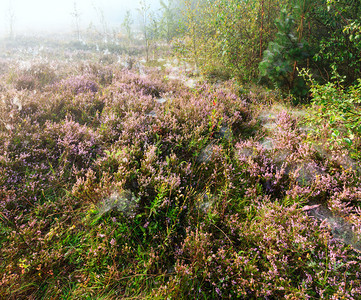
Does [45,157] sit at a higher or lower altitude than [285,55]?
lower

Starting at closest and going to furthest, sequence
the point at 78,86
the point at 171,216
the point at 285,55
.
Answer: the point at 171,216, the point at 285,55, the point at 78,86

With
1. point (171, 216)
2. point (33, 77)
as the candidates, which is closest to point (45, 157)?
point (171, 216)

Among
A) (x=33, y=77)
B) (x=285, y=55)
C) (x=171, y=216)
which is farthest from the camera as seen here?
(x=33, y=77)

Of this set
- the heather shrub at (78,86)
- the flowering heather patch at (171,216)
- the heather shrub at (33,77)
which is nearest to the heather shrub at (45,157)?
the flowering heather patch at (171,216)

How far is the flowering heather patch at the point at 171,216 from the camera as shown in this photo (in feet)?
6.70

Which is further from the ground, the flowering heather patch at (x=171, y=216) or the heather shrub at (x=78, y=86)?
the heather shrub at (x=78, y=86)

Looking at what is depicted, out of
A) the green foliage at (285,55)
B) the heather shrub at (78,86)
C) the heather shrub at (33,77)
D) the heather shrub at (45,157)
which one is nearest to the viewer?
the heather shrub at (45,157)

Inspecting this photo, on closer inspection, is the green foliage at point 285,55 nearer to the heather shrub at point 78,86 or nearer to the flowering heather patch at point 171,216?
the flowering heather patch at point 171,216

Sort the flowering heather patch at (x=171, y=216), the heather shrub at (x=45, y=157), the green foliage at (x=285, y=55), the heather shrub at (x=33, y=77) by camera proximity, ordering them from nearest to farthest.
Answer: the flowering heather patch at (x=171, y=216) → the heather shrub at (x=45, y=157) → the green foliage at (x=285, y=55) → the heather shrub at (x=33, y=77)

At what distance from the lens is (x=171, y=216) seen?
8.61ft

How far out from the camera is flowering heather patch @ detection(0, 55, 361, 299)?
204 centimetres

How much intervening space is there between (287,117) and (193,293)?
4100 mm

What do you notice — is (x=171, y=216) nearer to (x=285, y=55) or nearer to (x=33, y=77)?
(x=285, y=55)

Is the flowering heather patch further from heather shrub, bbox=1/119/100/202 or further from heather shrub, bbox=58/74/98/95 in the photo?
heather shrub, bbox=58/74/98/95
